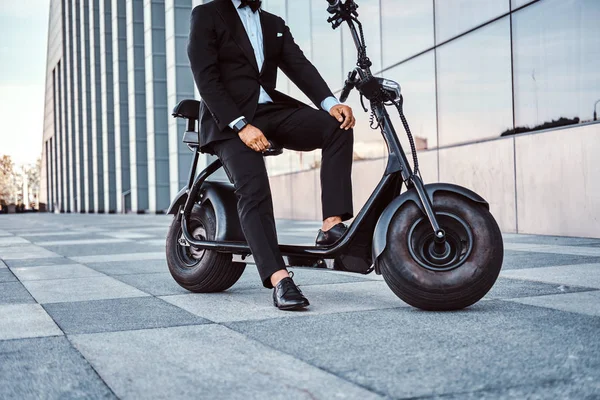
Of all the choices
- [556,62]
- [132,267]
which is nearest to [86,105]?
[556,62]

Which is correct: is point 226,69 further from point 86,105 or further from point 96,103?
point 86,105

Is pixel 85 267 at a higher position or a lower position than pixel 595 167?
lower

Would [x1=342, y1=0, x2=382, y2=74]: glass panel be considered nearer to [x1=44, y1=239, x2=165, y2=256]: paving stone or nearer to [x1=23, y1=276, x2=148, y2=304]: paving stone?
[x1=44, y1=239, x2=165, y2=256]: paving stone

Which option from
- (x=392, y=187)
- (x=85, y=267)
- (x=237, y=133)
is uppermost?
(x=237, y=133)

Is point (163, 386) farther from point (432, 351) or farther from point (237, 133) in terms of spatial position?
point (237, 133)

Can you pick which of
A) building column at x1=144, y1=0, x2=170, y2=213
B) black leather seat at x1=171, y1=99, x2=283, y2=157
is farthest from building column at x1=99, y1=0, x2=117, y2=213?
black leather seat at x1=171, y1=99, x2=283, y2=157

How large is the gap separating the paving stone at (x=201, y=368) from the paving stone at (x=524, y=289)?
1.70 m

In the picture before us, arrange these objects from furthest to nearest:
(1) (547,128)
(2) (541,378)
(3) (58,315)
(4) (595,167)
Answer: (1) (547,128) → (4) (595,167) → (3) (58,315) → (2) (541,378)

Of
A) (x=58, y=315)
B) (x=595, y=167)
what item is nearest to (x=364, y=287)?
(x=58, y=315)

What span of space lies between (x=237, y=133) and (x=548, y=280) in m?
2.22

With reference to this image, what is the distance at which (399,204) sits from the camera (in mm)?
3561

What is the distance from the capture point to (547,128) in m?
9.72

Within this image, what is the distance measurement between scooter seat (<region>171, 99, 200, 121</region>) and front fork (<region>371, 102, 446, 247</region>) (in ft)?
3.91

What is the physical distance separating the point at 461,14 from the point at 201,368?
1029cm
